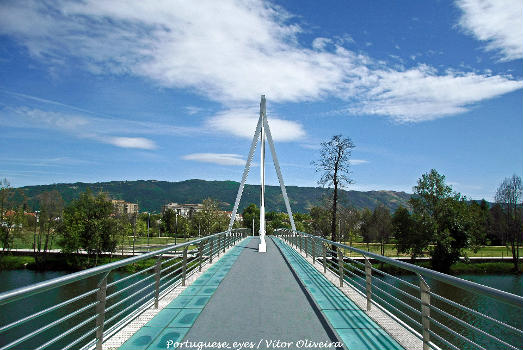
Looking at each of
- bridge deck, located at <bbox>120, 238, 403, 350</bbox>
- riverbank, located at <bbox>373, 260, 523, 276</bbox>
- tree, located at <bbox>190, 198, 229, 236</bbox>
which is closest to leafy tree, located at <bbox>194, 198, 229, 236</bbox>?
tree, located at <bbox>190, 198, 229, 236</bbox>

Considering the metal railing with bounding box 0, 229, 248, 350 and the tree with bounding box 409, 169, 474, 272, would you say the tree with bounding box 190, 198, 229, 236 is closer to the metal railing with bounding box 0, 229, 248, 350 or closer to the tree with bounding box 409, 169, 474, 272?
the metal railing with bounding box 0, 229, 248, 350

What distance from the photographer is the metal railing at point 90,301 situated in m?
3.12

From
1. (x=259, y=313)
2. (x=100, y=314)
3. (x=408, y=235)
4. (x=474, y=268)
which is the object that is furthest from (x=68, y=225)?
(x=100, y=314)

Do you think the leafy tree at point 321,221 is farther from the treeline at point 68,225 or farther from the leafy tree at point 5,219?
the leafy tree at point 5,219

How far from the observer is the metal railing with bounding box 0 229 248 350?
3.12 meters

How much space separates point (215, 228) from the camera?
6197 centimetres

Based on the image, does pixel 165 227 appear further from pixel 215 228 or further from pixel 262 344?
pixel 262 344

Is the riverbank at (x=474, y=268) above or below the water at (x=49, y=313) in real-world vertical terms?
above

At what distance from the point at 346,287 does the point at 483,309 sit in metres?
20.3

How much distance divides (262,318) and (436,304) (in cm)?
2224

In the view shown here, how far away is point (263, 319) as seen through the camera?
5020 millimetres

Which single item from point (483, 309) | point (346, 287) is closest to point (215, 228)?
point (483, 309)

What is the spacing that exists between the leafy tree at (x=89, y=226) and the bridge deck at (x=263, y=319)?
41.1 meters

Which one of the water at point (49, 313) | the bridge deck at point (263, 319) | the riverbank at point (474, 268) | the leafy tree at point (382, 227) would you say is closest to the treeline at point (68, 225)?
the water at point (49, 313)
